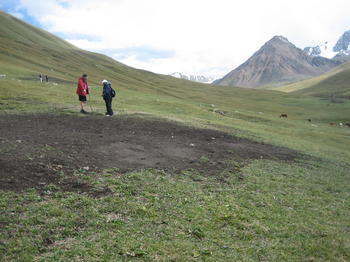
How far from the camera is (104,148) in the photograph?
2022 cm

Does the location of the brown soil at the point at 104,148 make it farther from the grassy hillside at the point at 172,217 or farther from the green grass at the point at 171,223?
the green grass at the point at 171,223

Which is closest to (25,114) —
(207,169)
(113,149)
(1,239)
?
(113,149)

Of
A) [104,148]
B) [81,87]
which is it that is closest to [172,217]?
[104,148]

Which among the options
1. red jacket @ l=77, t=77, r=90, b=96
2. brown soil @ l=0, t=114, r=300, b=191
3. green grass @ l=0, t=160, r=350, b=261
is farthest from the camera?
red jacket @ l=77, t=77, r=90, b=96

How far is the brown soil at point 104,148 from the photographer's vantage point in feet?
49.2

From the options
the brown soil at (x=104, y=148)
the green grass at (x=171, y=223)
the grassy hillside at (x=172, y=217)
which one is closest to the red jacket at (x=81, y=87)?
the brown soil at (x=104, y=148)

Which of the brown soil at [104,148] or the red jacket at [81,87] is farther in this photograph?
the red jacket at [81,87]

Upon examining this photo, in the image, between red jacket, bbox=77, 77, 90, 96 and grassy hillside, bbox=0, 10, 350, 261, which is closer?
grassy hillside, bbox=0, 10, 350, 261

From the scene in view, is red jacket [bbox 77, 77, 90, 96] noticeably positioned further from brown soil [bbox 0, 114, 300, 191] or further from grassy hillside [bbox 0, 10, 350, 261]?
grassy hillside [bbox 0, 10, 350, 261]

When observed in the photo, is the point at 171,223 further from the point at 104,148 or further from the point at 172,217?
the point at 104,148

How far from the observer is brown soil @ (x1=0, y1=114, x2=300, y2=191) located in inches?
591

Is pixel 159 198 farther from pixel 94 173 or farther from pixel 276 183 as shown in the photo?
pixel 276 183

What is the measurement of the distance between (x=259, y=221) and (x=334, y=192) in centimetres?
977

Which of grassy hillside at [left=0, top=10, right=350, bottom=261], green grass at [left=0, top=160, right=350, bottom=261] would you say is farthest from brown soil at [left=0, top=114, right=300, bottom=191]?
green grass at [left=0, top=160, right=350, bottom=261]
